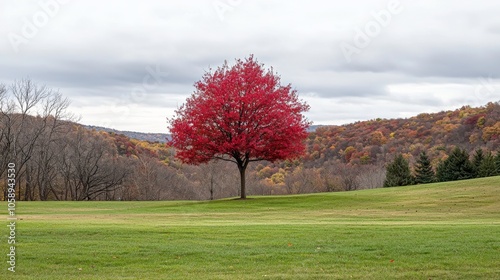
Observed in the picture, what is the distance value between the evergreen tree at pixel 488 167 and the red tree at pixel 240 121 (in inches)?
939

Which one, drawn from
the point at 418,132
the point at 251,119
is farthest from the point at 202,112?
the point at 418,132

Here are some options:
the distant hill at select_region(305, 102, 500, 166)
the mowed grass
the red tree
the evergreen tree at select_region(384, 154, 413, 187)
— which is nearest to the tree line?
the evergreen tree at select_region(384, 154, 413, 187)

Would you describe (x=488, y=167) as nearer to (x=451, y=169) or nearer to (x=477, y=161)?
(x=477, y=161)

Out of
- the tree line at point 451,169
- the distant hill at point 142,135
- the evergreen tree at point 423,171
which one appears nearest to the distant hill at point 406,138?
the evergreen tree at point 423,171

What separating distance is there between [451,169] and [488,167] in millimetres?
4083

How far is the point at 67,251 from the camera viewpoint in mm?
15172

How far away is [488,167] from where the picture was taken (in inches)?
2232

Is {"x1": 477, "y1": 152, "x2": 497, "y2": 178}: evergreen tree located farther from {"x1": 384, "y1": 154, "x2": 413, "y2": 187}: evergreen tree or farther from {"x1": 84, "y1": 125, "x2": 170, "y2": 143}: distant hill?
{"x1": 84, "y1": 125, "x2": 170, "y2": 143}: distant hill

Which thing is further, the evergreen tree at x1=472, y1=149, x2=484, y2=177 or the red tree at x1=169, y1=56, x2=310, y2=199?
the evergreen tree at x1=472, y1=149, x2=484, y2=177

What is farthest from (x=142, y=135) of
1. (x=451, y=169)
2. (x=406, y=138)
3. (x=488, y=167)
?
(x=488, y=167)

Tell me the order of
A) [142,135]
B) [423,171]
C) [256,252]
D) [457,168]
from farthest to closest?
[142,135] → [423,171] → [457,168] → [256,252]

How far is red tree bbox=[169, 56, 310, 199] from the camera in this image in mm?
40656

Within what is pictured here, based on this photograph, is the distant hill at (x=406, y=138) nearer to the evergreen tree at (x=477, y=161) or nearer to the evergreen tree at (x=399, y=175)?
the evergreen tree at (x=399, y=175)

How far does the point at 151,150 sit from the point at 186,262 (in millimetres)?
75506
